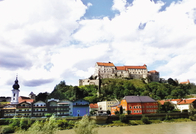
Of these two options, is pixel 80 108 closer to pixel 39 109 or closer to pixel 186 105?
pixel 39 109

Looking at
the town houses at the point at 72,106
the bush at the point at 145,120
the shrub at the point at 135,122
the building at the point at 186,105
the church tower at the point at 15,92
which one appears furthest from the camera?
the building at the point at 186,105

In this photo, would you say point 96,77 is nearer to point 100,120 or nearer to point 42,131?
point 100,120

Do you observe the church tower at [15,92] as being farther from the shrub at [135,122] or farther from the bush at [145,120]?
the bush at [145,120]

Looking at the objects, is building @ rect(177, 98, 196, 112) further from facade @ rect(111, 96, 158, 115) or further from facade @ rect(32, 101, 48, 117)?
facade @ rect(32, 101, 48, 117)

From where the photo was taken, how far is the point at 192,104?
203 ft

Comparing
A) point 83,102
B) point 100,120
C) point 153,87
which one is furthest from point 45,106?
point 153,87

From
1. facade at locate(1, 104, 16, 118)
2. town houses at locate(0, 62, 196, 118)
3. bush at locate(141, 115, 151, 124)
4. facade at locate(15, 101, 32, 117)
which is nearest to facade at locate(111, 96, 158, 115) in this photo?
town houses at locate(0, 62, 196, 118)

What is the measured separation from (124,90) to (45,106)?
48489 millimetres

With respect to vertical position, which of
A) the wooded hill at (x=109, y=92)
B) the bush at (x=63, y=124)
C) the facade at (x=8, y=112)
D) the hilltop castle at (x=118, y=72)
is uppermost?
the hilltop castle at (x=118, y=72)

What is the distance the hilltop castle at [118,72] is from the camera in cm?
11481

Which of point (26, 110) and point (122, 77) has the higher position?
point (122, 77)

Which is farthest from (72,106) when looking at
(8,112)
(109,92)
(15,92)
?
(109,92)

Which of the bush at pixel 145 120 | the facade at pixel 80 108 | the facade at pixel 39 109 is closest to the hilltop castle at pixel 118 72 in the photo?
the facade at pixel 80 108

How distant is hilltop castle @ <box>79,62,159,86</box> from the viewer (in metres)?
115
